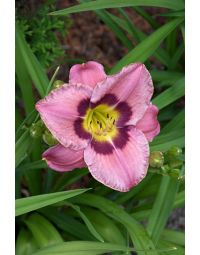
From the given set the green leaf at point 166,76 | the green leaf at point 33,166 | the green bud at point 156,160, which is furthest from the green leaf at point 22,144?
the green leaf at point 166,76

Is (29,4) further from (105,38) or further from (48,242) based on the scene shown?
(48,242)

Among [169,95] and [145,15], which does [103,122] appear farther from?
[145,15]

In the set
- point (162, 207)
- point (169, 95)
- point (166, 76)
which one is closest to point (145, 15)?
point (166, 76)

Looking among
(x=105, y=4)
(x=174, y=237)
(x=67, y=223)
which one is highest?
(x=105, y=4)

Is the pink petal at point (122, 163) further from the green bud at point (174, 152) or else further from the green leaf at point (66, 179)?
the green leaf at point (66, 179)

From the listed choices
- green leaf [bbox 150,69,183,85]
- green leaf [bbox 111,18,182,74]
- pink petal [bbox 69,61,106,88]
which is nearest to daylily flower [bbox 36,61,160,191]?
pink petal [bbox 69,61,106,88]
